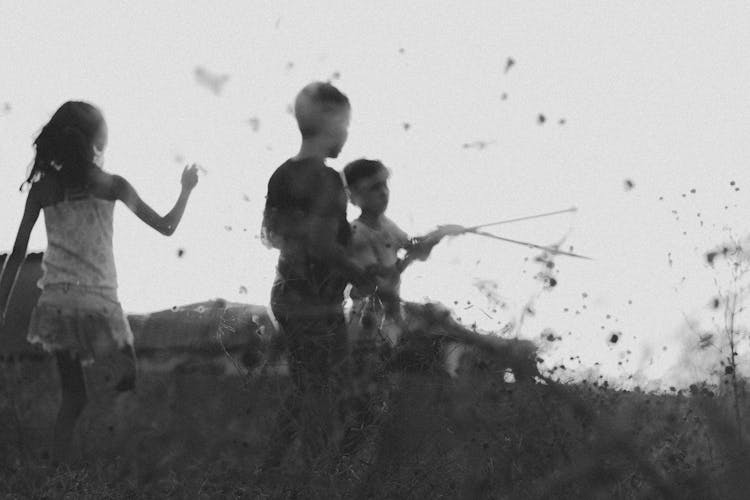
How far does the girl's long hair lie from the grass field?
98 cm

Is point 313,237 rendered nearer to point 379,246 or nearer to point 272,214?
point 272,214

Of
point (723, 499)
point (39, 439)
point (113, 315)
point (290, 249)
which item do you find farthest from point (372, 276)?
point (723, 499)

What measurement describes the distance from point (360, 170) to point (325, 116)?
1.27 meters

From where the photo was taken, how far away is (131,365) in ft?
13.6

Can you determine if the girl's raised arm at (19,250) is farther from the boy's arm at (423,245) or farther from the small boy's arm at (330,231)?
the boy's arm at (423,245)

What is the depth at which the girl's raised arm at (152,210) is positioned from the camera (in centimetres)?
380

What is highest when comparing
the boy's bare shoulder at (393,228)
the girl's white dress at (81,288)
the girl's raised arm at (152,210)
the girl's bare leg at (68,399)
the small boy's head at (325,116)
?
the small boy's head at (325,116)

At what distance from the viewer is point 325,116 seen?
139 inches

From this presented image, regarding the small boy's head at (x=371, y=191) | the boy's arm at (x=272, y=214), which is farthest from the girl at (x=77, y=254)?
the small boy's head at (x=371, y=191)

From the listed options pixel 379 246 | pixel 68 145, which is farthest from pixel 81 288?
A: pixel 379 246

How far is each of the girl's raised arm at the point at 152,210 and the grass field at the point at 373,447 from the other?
2.04 ft

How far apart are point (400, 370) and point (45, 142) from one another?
198cm

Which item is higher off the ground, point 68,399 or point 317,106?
point 317,106

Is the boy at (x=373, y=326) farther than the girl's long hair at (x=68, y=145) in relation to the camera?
No
